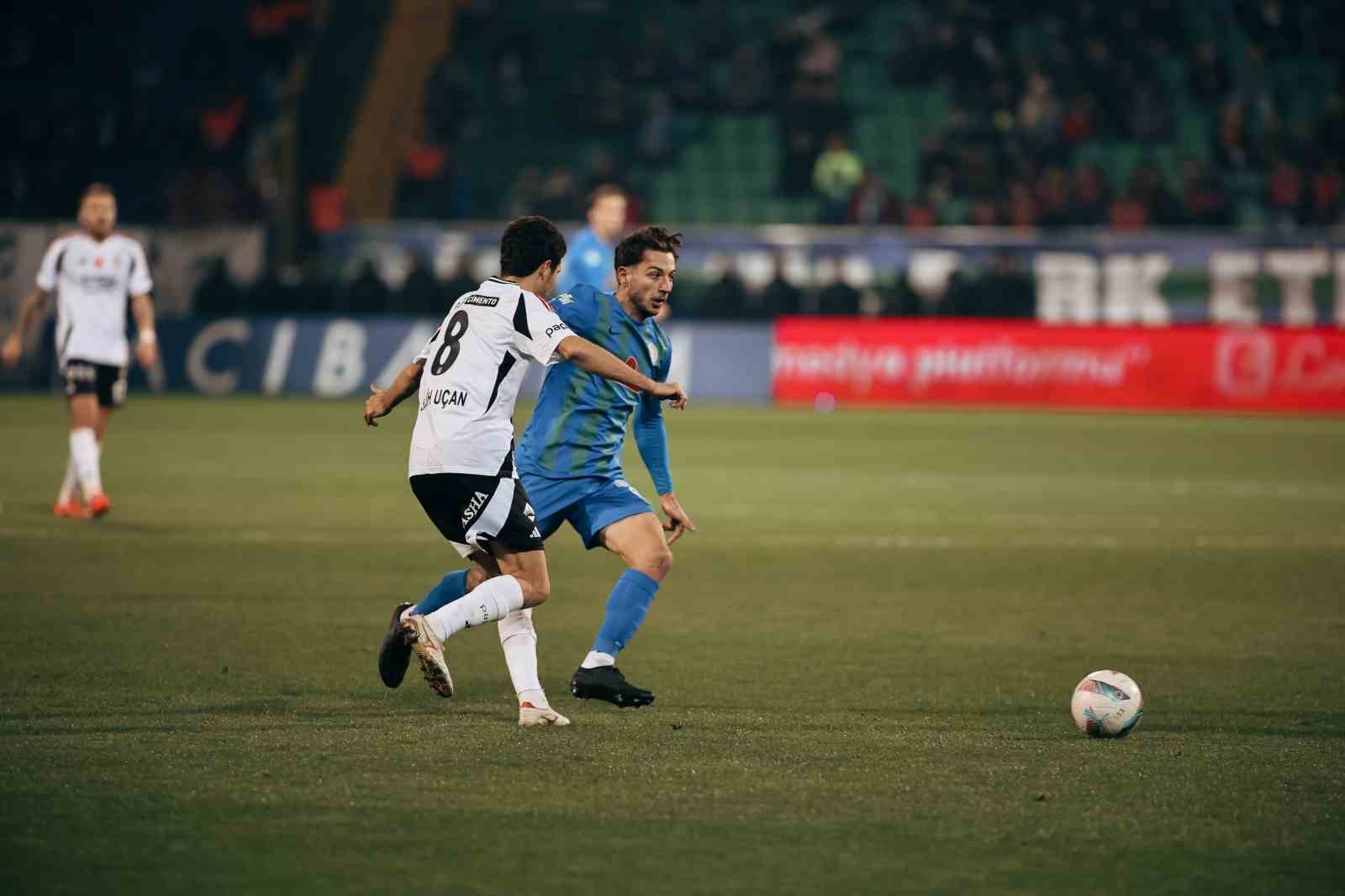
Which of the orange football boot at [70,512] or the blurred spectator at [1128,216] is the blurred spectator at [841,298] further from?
the orange football boot at [70,512]

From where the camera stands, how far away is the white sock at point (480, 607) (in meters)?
6.46

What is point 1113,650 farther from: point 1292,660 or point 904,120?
point 904,120

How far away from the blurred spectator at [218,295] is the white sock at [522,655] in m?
19.8

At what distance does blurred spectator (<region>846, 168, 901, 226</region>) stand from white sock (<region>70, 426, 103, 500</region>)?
1684cm

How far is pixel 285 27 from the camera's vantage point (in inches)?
1218

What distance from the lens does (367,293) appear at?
1011 inches

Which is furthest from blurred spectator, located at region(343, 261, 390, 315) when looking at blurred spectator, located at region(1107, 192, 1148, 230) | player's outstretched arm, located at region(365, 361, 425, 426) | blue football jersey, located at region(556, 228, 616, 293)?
player's outstretched arm, located at region(365, 361, 425, 426)

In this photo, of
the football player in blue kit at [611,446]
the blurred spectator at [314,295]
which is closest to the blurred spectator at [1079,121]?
the blurred spectator at [314,295]

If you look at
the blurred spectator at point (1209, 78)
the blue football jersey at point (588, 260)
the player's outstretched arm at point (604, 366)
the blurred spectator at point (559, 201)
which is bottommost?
the player's outstretched arm at point (604, 366)

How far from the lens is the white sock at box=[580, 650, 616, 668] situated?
22.2 ft

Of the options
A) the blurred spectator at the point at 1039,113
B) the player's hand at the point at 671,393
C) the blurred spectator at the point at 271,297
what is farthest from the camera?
the blurred spectator at the point at 1039,113

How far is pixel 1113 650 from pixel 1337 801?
9.75 ft

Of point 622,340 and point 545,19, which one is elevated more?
point 545,19

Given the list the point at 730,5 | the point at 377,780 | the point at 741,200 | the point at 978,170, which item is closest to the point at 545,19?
the point at 730,5
